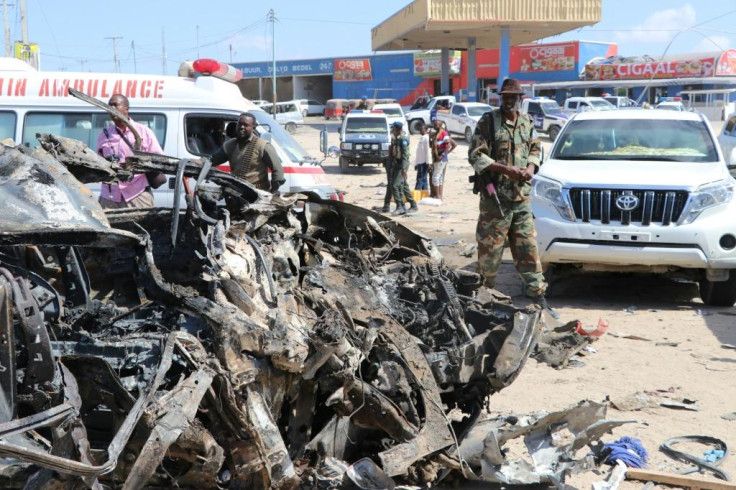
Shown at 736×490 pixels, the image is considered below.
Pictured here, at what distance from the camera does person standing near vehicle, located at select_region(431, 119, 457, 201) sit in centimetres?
1558

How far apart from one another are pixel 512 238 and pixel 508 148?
2.64 feet

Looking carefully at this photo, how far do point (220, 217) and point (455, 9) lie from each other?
106ft

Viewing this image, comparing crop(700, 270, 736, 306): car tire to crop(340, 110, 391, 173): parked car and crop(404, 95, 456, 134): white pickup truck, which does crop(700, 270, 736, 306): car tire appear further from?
crop(404, 95, 456, 134): white pickup truck

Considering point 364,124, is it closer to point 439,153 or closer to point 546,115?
point 439,153

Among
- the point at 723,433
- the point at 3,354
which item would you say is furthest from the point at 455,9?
the point at 3,354

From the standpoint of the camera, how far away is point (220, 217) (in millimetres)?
4391

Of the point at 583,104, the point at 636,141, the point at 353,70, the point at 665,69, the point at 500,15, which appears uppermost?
the point at 500,15

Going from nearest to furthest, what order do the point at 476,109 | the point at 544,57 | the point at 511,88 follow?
the point at 511,88
the point at 476,109
the point at 544,57

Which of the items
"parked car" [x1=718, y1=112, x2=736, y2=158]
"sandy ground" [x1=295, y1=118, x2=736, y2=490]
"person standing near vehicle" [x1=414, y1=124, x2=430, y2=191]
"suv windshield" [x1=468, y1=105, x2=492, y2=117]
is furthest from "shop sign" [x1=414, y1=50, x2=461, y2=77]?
"sandy ground" [x1=295, y1=118, x2=736, y2=490]

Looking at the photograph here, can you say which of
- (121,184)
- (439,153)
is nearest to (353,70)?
(439,153)

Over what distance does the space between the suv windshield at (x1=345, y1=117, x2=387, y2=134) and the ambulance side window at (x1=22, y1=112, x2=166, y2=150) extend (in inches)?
592

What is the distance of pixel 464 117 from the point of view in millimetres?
33562

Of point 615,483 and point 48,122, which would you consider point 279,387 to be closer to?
point 615,483

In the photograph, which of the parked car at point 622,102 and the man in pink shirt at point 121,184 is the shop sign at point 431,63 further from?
the man in pink shirt at point 121,184
